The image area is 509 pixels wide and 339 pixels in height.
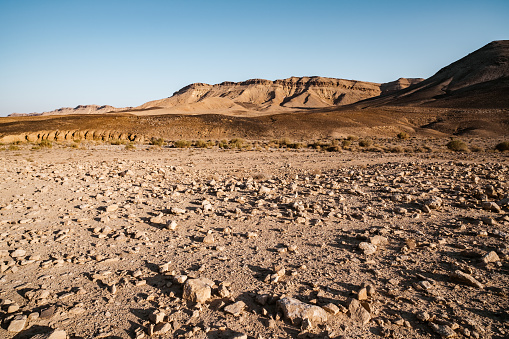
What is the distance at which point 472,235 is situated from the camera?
4980mm

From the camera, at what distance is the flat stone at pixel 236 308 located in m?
3.05

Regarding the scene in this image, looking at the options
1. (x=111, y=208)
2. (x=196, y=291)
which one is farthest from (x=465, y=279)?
(x=111, y=208)

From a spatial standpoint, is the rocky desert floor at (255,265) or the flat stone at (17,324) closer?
the flat stone at (17,324)

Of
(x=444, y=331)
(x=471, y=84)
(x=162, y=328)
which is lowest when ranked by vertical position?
(x=444, y=331)

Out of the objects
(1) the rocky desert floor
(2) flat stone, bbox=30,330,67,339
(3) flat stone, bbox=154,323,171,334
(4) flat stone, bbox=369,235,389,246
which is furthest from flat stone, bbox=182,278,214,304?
(4) flat stone, bbox=369,235,389,246

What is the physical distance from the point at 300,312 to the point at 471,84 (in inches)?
4690

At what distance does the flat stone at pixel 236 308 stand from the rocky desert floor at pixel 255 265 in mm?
11

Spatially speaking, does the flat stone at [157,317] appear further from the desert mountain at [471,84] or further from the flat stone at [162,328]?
the desert mountain at [471,84]

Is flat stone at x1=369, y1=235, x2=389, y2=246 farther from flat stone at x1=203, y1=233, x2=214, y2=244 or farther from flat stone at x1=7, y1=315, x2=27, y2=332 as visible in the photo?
flat stone at x1=7, y1=315, x2=27, y2=332

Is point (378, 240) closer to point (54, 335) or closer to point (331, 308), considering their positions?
point (331, 308)

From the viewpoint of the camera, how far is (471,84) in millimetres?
93000

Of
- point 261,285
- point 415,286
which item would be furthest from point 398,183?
point 261,285

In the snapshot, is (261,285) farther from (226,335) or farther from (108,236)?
(108,236)

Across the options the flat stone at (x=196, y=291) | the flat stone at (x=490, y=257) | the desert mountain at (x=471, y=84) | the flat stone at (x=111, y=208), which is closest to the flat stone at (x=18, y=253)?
the flat stone at (x=111, y=208)
